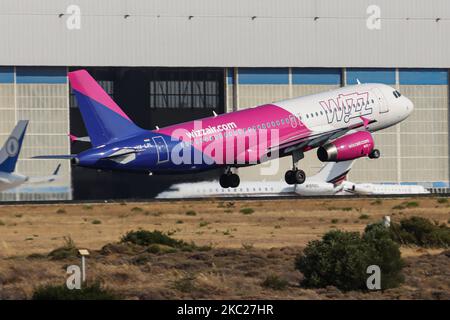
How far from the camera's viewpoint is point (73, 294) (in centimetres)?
4616

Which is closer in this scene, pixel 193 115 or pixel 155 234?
pixel 155 234

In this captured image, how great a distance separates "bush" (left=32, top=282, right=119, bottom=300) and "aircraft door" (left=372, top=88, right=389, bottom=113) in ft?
101

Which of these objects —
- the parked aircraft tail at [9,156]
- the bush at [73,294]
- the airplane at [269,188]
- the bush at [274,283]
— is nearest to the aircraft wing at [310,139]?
the parked aircraft tail at [9,156]

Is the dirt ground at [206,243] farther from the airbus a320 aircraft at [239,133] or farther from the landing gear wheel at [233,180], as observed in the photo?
the airbus a320 aircraft at [239,133]

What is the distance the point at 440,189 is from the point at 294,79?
17993 millimetres

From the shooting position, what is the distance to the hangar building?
108 m

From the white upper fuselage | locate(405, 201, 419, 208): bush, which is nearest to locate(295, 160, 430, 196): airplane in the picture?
locate(405, 201, 419, 208): bush

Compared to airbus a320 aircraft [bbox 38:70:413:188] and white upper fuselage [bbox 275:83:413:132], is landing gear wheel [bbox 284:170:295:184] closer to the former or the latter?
airbus a320 aircraft [bbox 38:70:413:188]

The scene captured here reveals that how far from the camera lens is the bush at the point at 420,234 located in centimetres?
7381
